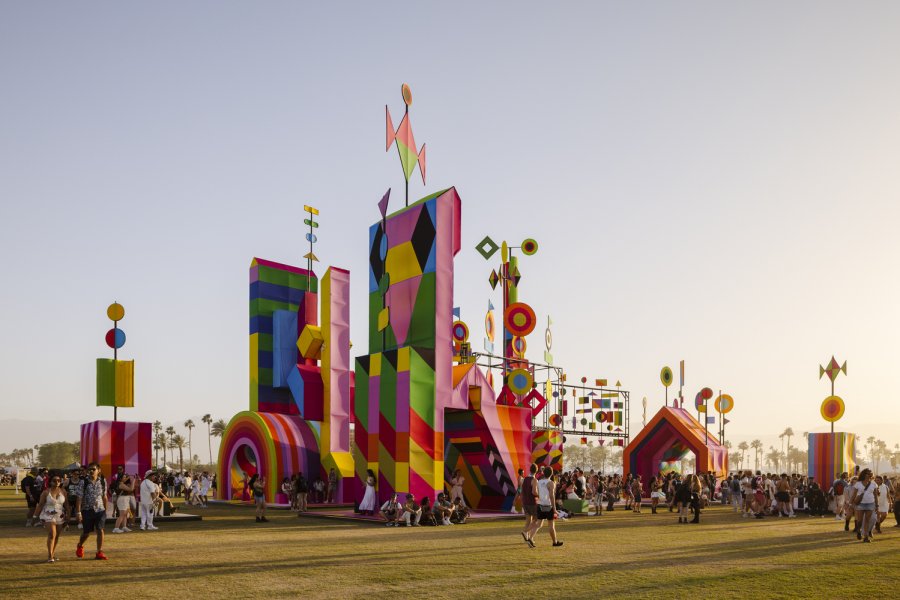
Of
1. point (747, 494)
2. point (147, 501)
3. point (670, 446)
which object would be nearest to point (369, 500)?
point (147, 501)

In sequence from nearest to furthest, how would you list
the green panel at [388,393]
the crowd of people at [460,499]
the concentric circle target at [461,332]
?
the crowd of people at [460,499] → the green panel at [388,393] → the concentric circle target at [461,332]

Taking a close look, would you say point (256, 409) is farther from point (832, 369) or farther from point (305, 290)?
point (832, 369)

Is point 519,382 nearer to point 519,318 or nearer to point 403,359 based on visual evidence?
point 519,318

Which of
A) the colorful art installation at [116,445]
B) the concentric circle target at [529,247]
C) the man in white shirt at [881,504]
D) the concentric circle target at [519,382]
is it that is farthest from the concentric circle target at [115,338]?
the man in white shirt at [881,504]

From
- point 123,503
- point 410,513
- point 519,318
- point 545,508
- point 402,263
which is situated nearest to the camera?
point 545,508

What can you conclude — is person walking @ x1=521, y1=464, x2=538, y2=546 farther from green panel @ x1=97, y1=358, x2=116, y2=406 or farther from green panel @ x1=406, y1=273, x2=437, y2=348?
green panel @ x1=97, y1=358, x2=116, y2=406

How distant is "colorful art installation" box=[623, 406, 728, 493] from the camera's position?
126 feet

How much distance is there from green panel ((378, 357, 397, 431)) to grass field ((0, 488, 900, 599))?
135 inches

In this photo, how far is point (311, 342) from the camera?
3186cm

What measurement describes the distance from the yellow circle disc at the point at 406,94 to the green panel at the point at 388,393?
8.21 meters

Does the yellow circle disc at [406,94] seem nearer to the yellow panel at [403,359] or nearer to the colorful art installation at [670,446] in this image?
the yellow panel at [403,359]

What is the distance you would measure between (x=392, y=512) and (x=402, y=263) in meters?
7.23

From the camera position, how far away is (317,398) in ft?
105

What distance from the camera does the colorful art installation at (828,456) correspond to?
3391 cm
